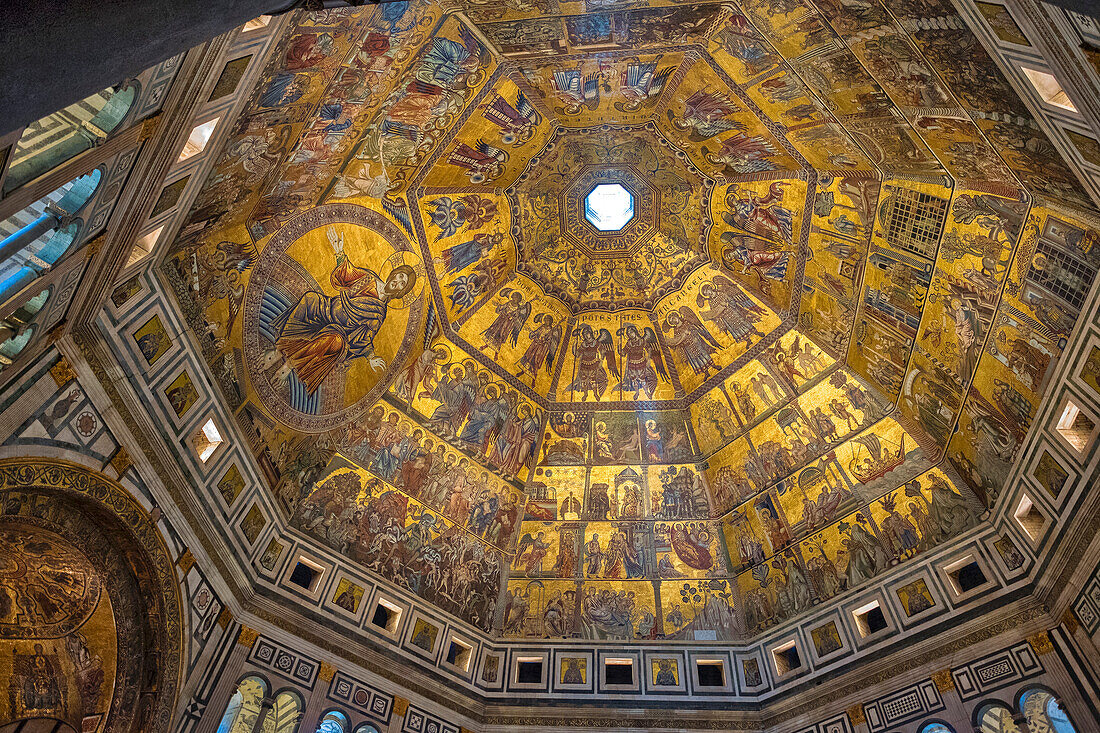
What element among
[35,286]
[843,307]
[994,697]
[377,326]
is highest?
[843,307]

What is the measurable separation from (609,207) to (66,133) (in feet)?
46.1

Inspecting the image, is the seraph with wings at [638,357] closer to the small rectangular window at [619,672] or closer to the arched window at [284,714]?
the small rectangular window at [619,672]

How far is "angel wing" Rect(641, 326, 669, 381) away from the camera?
19.7 m

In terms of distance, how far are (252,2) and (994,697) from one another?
1377 cm

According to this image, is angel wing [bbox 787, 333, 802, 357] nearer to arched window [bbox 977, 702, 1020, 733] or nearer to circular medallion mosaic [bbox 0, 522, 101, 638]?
arched window [bbox 977, 702, 1020, 733]

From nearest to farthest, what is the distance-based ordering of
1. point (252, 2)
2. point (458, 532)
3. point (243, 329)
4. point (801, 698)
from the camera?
1. point (252, 2)
2. point (243, 329)
3. point (801, 698)
4. point (458, 532)

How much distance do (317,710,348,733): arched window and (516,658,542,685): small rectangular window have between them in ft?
13.2

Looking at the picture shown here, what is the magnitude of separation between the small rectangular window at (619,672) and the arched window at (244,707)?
22.8ft

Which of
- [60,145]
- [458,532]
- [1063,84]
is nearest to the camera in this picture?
[60,145]

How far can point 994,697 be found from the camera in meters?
12.1

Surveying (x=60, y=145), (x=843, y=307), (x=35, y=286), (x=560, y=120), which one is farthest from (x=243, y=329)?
(x=843, y=307)

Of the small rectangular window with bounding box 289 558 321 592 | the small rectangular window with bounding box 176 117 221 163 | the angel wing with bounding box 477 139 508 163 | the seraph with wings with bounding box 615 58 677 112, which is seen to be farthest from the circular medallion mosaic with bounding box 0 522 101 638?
the seraph with wings with bounding box 615 58 677 112

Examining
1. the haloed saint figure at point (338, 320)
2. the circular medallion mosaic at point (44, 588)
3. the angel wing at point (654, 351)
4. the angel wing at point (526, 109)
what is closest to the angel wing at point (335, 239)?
the haloed saint figure at point (338, 320)

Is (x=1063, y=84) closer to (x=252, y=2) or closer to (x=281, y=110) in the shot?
(x=252, y=2)
